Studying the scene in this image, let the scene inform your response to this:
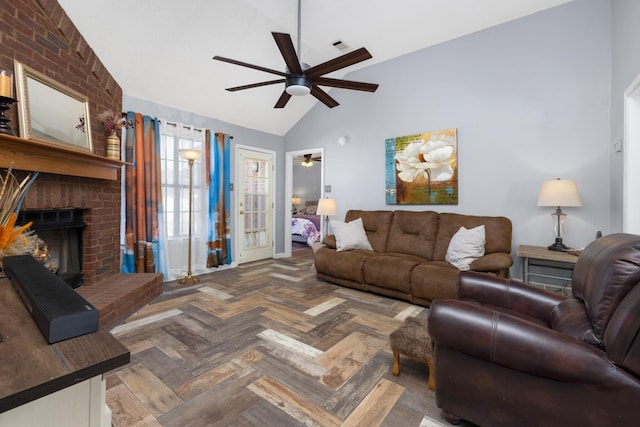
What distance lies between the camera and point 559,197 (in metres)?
2.68

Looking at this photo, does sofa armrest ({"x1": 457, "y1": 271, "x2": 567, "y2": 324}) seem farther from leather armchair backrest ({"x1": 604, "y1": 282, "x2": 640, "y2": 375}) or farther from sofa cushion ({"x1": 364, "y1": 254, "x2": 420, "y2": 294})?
sofa cushion ({"x1": 364, "y1": 254, "x2": 420, "y2": 294})

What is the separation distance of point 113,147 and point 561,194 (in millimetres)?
4627

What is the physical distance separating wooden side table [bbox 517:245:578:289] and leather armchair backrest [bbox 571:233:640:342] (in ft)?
4.75

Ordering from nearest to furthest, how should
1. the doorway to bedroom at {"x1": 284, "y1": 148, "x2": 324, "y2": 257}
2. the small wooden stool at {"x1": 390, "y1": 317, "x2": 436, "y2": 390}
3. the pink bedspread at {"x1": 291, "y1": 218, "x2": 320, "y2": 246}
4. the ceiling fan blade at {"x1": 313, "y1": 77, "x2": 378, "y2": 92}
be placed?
the small wooden stool at {"x1": 390, "y1": 317, "x2": 436, "y2": 390} → the ceiling fan blade at {"x1": 313, "y1": 77, "x2": 378, "y2": 92} → the doorway to bedroom at {"x1": 284, "y1": 148, "x2": 324, "y2": 257} → the pink bedspread at {"x1": 291, "y1": 218, "x2": 320, "y2": 246}

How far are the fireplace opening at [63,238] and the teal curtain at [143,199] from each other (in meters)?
0.58

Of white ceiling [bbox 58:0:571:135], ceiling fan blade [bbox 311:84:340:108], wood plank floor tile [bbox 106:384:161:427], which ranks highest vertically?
white ceiling [bbox 58:0:571:135]

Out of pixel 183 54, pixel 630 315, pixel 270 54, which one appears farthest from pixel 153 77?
pixel 630 315

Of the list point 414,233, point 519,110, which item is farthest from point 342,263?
point 519,110

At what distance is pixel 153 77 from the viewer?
3.44 metres

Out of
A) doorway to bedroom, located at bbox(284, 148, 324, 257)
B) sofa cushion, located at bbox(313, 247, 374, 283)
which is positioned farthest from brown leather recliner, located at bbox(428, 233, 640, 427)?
doorway to bedroom, located at bbox(284, 148, 324, 257)

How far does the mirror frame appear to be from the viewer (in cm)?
217

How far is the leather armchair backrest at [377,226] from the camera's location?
393cm

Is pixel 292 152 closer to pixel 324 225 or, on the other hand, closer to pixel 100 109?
pixel 324 225

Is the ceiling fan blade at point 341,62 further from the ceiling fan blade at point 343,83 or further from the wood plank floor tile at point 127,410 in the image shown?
the wood plank floor tile at point 127,410
